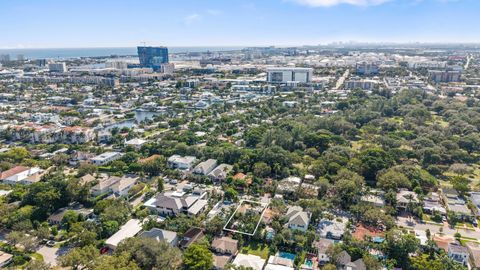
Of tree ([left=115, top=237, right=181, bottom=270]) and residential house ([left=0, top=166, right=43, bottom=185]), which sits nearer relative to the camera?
tree ([left=115, top=237, right=181, bottom=270])

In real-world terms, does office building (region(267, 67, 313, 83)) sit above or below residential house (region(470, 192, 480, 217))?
above

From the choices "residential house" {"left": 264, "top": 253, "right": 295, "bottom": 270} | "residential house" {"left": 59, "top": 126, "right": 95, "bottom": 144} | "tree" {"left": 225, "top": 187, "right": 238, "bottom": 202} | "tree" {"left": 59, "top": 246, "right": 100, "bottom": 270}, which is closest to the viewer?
"tree" {"left": 59, "top": 246, "right": 100, "bottom": 270}

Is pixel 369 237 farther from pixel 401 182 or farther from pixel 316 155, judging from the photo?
pixel 316 155

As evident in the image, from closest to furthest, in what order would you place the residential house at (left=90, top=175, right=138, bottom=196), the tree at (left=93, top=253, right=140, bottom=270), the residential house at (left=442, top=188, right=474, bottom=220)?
1. the tree at (left=93, top=253, right=140, bottom=270)
2. the residential house at (left=442, top=188, right=474, bottom=220)
3. the residential house at (left=90, top=175, right=138, bottom=196)

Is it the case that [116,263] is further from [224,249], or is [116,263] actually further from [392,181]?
[392,181]

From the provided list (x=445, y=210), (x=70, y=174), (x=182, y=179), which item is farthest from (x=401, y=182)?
(x=70, y=174)

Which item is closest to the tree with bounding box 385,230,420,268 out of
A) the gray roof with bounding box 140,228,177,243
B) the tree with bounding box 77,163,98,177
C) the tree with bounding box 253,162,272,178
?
the gray roof with bounding box 140,228,177,243

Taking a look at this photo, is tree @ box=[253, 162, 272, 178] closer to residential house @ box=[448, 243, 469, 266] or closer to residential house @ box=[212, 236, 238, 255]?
residential house @ box=[212, 236, 238, 255]

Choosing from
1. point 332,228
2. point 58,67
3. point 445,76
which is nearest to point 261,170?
point 332,228
